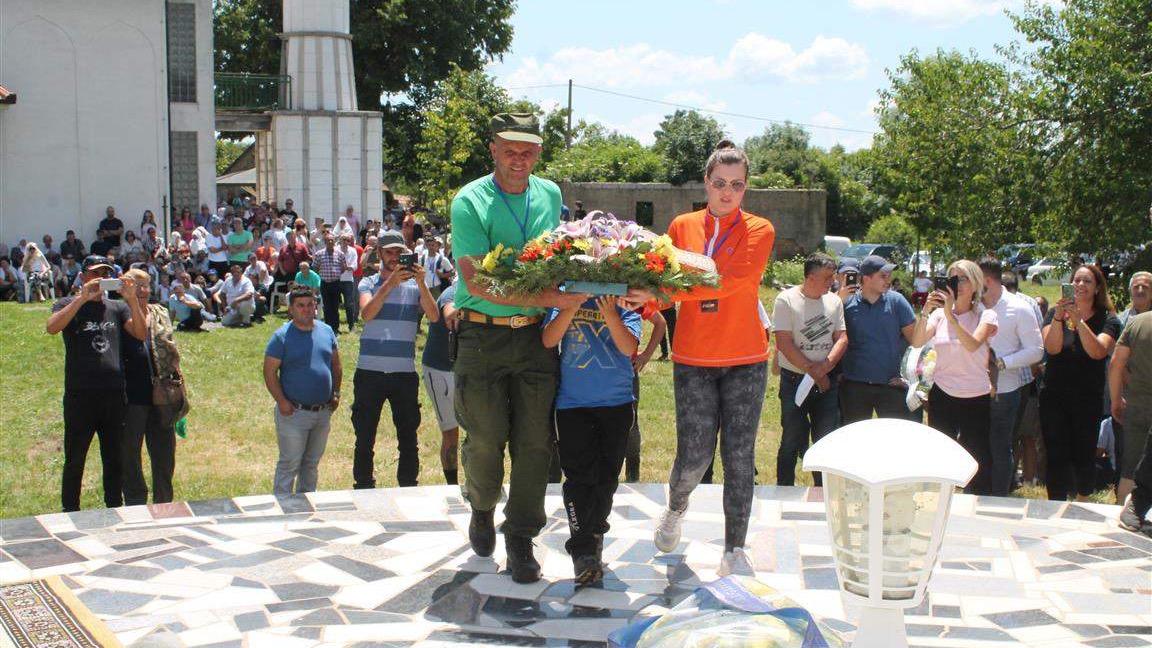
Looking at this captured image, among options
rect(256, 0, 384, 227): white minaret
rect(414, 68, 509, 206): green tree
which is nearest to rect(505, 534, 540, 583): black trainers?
rect(256, 0, 384, 227): white minaret

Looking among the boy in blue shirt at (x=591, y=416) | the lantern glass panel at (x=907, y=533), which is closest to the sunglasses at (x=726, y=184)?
the boy in blue shirt at (x=591, y=416)

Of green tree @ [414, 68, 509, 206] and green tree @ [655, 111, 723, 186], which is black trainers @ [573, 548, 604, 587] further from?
green tree @ [655, 111, 723, 186]

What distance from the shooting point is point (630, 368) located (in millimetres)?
5938

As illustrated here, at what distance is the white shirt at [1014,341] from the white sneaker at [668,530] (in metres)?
3.58

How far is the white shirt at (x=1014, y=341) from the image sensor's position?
8.62 meters

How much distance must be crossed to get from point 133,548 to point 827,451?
4.86 meters

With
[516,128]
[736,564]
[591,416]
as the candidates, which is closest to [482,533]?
[591,416]

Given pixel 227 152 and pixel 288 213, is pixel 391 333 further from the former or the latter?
pixel 227 152

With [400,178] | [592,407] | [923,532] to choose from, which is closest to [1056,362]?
[592,407]

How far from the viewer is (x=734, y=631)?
3.27 meters

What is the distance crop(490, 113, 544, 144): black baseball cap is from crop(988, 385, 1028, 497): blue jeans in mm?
4693

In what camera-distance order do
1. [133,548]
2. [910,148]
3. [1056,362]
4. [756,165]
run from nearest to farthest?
[133,548] < [1056,362] < [910,148] < [756,165]

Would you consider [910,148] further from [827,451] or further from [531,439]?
[827,451]

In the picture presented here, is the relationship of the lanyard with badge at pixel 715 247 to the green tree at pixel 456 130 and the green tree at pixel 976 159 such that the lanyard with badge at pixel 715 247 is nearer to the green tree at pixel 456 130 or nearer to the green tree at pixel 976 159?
the green tree at pixel 976 159
